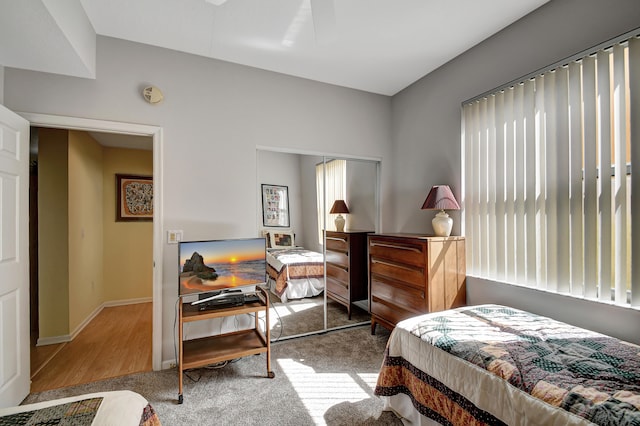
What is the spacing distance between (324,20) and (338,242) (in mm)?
2175

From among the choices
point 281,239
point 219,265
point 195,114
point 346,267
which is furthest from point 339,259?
point 195,114

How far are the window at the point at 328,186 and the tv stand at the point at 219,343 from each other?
3.72ft

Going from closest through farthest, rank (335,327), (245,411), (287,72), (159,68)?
(245,411) < (159,68) < (287,72) < (335,327)

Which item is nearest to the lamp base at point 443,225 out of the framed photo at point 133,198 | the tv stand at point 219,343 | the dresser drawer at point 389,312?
the dresser drawer at point 389,312

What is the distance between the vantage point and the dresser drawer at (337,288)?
11.3 ft

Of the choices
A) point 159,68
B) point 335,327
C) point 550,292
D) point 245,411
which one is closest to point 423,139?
point 550,292

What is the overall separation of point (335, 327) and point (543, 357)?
2261mm

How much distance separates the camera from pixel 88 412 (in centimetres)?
107

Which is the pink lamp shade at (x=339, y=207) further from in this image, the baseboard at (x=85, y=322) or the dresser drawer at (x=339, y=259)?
the baseboard at (x=85, y=322)

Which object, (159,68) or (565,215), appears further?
(159,68)

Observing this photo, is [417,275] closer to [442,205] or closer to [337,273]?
[442,205]

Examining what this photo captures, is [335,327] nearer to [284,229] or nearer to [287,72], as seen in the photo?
[284,229]

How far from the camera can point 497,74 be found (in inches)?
96.3

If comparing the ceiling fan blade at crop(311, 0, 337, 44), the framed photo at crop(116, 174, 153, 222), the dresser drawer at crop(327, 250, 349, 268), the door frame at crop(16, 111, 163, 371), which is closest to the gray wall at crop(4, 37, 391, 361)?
the door frame at crop(16, 111, 163, 371)
